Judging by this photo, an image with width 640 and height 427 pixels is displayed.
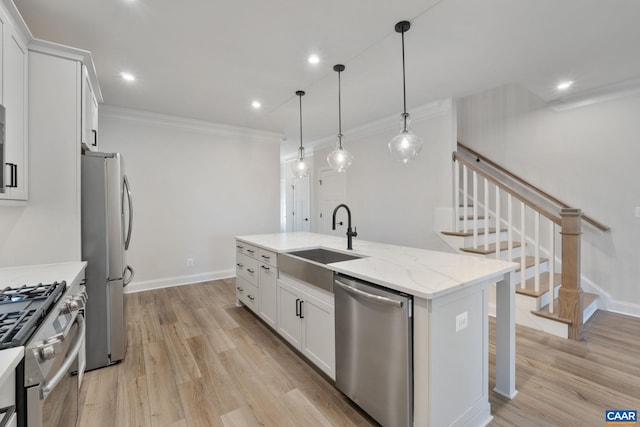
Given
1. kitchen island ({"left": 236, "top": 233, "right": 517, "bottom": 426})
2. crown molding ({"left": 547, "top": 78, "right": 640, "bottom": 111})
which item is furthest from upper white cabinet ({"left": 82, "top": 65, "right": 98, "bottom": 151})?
crown molding ({"left": 547, "top": 78, "right": 640, "bottom": 111})

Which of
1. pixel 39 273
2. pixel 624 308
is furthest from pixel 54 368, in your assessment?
pixel 624 308

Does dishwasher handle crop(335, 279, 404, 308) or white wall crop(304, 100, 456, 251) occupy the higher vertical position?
white wall crop(304, 100, 456, 251)

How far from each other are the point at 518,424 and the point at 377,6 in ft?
9.15

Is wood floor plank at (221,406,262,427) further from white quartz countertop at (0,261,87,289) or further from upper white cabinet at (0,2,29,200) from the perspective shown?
upper white cabinet at (0,2,29,200)

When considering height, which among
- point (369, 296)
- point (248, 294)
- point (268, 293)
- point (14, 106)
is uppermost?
point (14, 106)

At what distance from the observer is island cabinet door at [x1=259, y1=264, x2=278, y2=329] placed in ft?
8.64

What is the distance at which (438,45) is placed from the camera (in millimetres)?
2410

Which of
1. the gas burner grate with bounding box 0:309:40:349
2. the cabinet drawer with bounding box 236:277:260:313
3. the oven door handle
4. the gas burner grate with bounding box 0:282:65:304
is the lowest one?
the cabinet drawer with bounding box 236:277:260:313

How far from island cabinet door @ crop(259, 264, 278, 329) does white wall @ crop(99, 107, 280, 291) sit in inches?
85.9

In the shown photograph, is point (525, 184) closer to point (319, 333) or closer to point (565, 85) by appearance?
point (565, 85)

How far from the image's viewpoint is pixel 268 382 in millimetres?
2037

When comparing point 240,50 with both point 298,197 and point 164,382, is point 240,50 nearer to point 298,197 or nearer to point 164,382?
point 164,382

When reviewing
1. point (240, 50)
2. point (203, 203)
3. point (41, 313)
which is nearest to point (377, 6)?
point (240, 50)

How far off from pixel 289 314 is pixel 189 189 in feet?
9.92
